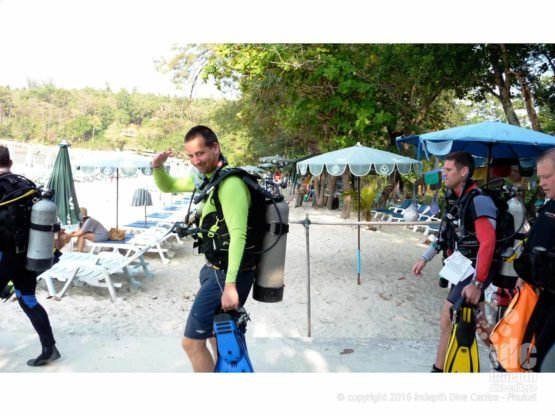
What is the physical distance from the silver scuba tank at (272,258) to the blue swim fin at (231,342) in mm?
247

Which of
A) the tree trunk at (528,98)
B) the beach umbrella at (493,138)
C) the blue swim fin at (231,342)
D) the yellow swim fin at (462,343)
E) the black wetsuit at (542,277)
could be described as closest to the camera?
the black wetsuit at (542,277)

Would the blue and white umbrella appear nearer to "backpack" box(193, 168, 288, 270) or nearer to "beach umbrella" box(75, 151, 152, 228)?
"backpack" box(193, 168, 288, 270)

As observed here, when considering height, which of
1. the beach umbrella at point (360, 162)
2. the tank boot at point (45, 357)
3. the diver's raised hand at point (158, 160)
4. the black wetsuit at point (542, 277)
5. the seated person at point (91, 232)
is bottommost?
the tank boot at point (45, 357)

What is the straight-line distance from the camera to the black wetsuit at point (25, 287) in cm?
329

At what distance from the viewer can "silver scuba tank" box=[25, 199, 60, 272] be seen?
326 centimetres

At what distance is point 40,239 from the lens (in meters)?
3.27

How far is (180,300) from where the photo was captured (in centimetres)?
622

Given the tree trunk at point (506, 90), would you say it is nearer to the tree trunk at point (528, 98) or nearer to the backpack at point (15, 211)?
the tree trunk at point (528, 98)

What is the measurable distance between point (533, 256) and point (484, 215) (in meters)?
0.51

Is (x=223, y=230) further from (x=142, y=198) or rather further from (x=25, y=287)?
(x=142, y=198)

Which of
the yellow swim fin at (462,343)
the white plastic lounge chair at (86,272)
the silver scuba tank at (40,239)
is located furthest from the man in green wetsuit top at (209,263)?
the white plastic lounge chair at (86,272)

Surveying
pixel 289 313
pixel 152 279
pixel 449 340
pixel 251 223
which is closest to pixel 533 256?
pixel 449 340

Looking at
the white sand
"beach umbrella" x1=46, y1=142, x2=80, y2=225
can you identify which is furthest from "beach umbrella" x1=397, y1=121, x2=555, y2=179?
"beach umbrella" x1=46, y1=142, x2=80, y2=225

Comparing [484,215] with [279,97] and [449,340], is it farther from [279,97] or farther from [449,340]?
[279,97]
